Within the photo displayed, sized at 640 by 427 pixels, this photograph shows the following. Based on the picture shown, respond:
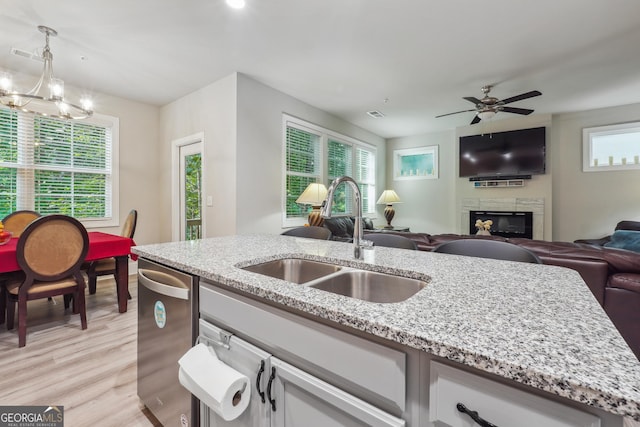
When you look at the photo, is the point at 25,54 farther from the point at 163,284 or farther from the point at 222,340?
the point at 222,340

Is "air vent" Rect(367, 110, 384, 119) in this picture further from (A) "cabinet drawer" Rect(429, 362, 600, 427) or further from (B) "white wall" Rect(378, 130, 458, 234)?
(A) "cabinet drawer" Rect(429, 362, 600, 427)

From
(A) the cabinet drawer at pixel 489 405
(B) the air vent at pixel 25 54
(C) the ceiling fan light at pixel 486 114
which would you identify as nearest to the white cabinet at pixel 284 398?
(A) the cabinet drawer at pixel 489 405

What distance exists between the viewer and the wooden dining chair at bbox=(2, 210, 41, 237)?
299 cm

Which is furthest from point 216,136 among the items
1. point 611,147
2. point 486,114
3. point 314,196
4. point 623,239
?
point 611,147

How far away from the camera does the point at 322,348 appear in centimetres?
75

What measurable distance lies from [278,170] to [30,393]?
3.09 metres

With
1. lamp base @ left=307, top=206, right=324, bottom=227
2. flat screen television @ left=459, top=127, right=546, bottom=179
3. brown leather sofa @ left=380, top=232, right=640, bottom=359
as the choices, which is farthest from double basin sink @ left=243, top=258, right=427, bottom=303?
flat screen television @ left=459, top=127, right=546, bottom=179

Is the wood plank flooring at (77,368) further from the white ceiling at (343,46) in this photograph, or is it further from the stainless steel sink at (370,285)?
the white ceiling at (343,46)

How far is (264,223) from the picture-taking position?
385cm

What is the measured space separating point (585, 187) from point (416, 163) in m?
2.98

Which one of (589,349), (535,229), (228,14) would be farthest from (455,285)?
(535,229)

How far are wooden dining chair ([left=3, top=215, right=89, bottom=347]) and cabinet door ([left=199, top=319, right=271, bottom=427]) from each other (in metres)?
2.14

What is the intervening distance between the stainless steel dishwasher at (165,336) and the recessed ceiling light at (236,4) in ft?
6.82

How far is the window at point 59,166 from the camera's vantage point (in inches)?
132
